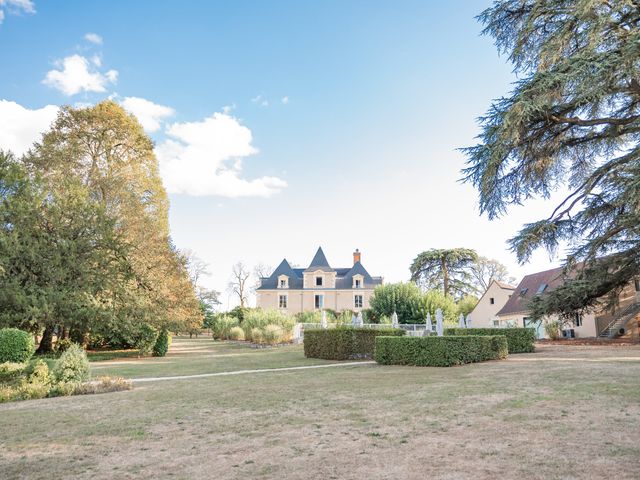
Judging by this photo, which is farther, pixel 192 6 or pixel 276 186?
pixel 276 186

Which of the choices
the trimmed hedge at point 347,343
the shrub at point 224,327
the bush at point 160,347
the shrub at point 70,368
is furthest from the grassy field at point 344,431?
the shrub at point 224,327

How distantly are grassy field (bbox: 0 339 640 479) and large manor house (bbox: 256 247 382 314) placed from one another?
121 ft

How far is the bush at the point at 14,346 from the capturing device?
13.3 m

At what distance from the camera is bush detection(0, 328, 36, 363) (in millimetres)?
13284

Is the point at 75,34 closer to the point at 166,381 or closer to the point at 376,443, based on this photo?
the point at 166,381

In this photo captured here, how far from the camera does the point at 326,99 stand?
593 inches

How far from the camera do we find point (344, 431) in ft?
17.3

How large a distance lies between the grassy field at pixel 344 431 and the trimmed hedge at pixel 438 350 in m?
3.72

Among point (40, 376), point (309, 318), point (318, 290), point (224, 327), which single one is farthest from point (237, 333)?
point (40, 376)

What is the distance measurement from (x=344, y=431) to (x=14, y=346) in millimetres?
12694

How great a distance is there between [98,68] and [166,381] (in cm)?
802

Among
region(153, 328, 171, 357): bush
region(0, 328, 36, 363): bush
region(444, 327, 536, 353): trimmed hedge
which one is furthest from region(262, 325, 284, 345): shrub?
region(0, 328, 36, 363): bush

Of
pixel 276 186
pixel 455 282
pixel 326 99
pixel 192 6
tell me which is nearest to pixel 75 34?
pixel 192 6

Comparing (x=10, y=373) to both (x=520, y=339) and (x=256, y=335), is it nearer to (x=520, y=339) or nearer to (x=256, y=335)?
(x=256, y=335)
